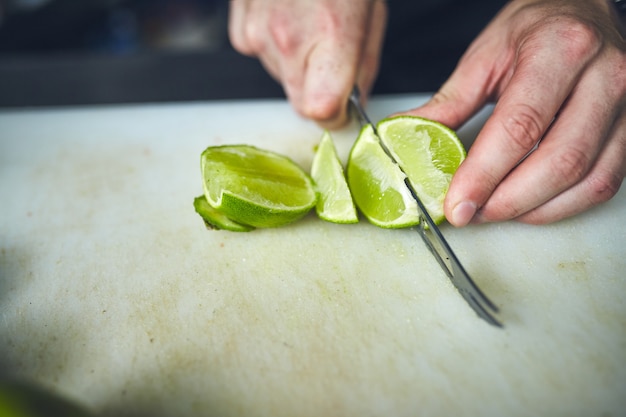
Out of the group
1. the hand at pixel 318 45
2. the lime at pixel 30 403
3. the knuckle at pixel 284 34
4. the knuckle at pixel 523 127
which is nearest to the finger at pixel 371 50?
the hand at pixel 318 45

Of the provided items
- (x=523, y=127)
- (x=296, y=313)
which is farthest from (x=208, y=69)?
(x=523, y=127)

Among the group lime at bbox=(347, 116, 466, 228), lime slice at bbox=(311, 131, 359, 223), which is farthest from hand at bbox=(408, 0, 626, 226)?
lime slice at bbox=(311, 131, 359, 223)

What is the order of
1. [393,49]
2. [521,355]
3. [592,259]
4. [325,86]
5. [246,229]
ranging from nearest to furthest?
[521,355] < [592,259] < [246,229] < [325,86] < [393,49]

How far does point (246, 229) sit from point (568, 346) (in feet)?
3.20

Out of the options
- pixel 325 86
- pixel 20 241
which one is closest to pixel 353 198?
pixel 325 86

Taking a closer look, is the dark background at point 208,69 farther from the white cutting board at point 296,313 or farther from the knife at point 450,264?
the knife at point 450,264

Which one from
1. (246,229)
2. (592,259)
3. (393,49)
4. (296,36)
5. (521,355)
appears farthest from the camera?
(393,49)

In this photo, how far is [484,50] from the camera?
1.67 m

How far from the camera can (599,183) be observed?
140cm

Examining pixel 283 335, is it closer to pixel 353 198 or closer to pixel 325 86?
pixel 353 198

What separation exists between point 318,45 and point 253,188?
704mm

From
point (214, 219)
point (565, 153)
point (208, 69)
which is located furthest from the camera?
point (208, 69)

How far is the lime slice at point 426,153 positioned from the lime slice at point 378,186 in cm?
4

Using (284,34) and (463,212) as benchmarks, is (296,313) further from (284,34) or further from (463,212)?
(284,34)
